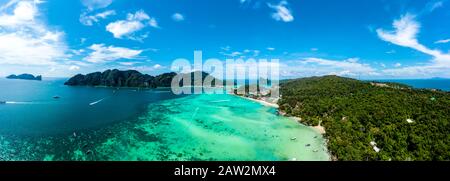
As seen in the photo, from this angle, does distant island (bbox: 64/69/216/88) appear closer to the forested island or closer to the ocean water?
the ocean water

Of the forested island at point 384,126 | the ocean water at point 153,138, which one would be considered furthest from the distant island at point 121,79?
the forested island at point 384,126

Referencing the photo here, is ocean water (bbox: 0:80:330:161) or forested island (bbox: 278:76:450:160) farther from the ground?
forested island (bbox: 278:76:450:160)

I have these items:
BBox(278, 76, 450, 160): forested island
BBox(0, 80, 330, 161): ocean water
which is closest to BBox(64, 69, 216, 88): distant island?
BBox(0, 80, 330, 161): ocean water

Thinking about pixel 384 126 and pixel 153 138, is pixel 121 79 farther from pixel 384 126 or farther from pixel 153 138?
pixel 384 126

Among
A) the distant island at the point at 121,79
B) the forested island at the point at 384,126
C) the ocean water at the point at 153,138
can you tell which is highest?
the distant island at the point at 121,79

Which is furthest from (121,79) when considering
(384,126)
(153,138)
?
(384,126)

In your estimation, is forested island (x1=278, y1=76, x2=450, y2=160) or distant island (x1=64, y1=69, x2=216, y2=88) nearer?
forested island (x1=278, y1=76, x2=450, y2=160)

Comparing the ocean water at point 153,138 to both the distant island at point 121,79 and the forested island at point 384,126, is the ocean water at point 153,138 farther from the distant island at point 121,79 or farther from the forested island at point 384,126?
the distant island at point 121,79

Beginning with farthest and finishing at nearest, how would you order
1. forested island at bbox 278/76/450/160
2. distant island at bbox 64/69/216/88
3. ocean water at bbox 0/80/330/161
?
distant island at bbox 64/69/216/88 → ocean water at bbox 0/80/330/161 → forested island at bbox 278/76/450/160
